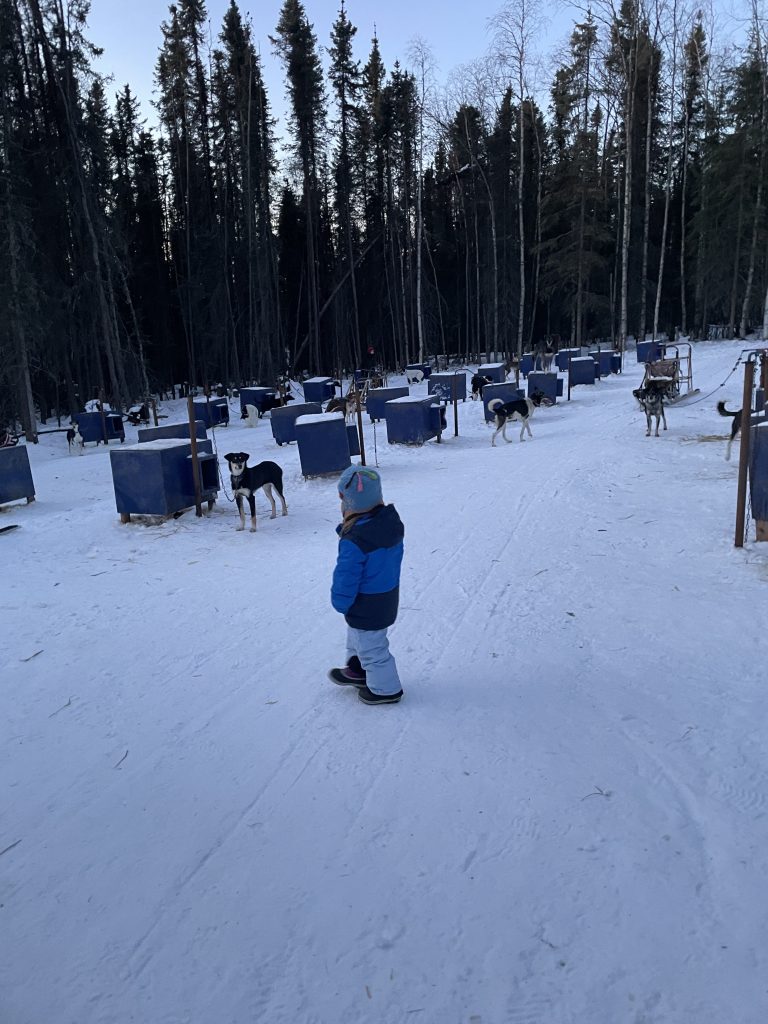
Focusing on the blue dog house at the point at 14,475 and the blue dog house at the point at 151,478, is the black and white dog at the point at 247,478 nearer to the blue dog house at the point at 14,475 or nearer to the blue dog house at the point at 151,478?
the blue dog house at the point at 151,478

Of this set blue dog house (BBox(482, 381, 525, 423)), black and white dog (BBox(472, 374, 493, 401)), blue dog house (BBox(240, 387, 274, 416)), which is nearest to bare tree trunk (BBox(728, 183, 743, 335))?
black and white dog (BBox(472, 374, 493, 401))

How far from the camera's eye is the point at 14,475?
397 inches

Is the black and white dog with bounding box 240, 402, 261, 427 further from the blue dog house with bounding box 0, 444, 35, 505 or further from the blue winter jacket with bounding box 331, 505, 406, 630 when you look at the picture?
the blue winter jacket with bounding box 331, 505, 406, 630

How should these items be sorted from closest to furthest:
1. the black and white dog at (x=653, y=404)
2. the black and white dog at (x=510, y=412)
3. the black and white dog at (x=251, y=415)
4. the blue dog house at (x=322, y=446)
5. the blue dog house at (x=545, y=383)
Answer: the blue dog house at (x=322, y=446) < the black and white dog at (x=653, y=404) < the black and white dog at (x=510, y=412) < the blue dog house at (x=545, y=383) < the black and white dog at (x=251, y=415)

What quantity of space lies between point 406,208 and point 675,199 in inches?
648

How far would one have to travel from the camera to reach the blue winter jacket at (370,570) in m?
3.44

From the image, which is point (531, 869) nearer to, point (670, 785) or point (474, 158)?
point (670, 785)

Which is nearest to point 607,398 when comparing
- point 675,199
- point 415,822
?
point 415,822

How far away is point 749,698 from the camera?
3.57m

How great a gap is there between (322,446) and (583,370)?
1393 cm

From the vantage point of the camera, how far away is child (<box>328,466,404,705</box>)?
344cm

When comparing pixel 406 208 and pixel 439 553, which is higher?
pixel 406 208

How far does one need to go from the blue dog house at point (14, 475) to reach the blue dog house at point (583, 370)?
1692cm

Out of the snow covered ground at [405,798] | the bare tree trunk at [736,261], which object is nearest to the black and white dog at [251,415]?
the snow covered ground at [405,798]
